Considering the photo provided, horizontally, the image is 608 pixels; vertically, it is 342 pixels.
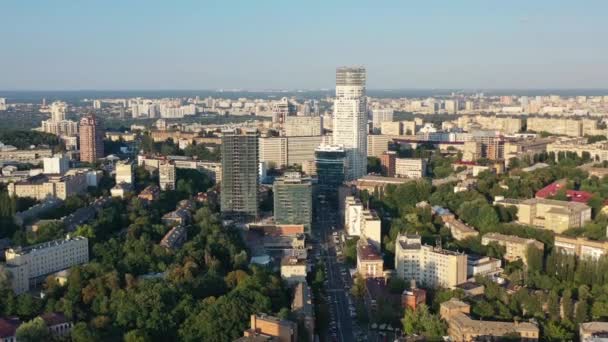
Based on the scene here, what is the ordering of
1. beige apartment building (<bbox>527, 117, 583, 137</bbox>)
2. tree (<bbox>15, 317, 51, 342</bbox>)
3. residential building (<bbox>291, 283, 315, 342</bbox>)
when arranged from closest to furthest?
tree (<bbox>15, 317, 51, 342</bbox>) < residential building (<bbox>291, 283, 315, 342</bbox>) < beige apartment building (<bbox>527, 117, 583, 137</bbox>)

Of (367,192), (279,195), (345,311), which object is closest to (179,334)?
(345,311)

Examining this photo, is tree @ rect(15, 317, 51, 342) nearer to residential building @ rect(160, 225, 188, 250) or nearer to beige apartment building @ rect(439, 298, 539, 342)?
residential building @ rect(160, 225, 188, 250)

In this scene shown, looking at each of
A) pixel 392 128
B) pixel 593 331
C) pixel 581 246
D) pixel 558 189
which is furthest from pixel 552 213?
pixel 392 128

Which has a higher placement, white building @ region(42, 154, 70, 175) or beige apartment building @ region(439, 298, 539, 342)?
white building @ region(42, 154, 70, 175)

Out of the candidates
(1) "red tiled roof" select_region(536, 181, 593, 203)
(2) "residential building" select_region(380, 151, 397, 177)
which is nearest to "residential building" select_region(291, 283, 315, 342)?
(1) "red tiled roof" select_region(536, 181, 593, 203)

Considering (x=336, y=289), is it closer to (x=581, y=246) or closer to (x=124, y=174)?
(x=581, y=246)

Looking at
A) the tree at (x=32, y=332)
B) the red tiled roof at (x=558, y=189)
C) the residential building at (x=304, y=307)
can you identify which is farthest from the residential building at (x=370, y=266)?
the red tiled roof at (x=558, y=189)
